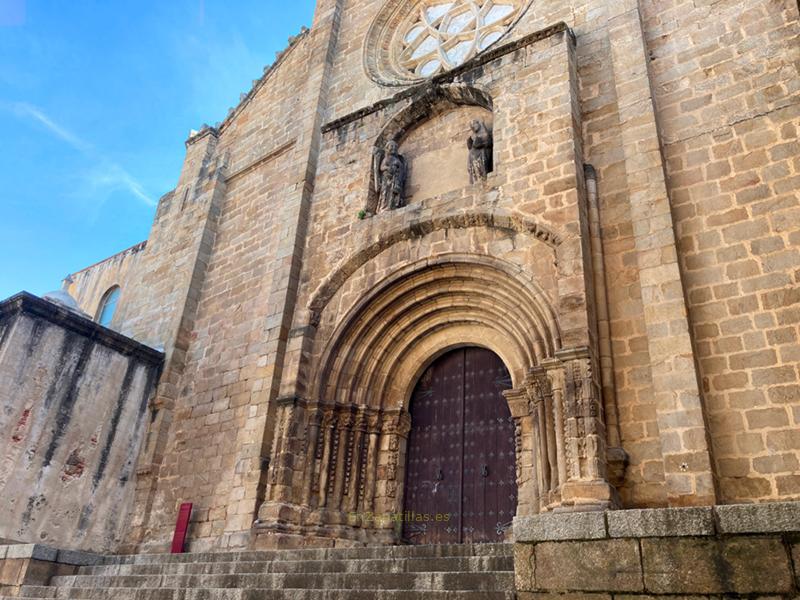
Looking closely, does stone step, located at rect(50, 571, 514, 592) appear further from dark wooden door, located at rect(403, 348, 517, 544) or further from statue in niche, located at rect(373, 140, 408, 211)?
statue in niche, located at rect(373, 140, 408, 211)

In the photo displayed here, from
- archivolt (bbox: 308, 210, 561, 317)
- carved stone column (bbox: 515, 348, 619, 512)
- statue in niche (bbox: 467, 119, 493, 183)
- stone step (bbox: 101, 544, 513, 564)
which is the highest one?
statue in niche (bbox: 467, 119, 493, 183)

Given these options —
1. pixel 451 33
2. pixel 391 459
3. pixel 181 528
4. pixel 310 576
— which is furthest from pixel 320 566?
pixel 451 33

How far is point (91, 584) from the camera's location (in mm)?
6715

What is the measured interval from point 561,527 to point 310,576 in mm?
2452

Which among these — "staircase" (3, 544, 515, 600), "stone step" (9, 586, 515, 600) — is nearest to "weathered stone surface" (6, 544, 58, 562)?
"staircase" (3, 544, 515, 600)

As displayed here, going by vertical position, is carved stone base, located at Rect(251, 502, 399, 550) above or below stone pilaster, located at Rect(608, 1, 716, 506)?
below

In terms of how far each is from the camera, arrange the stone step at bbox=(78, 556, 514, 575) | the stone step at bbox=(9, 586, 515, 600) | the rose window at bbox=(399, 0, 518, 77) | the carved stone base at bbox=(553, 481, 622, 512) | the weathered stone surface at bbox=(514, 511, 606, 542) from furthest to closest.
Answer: the rose window at bbox=(399, 0, 518, 77)
the carved stone base at bbox=(553, 481, 622, 512)
the stone step at bbox=(78, 556, 514, 575)
the stone step at bbox=(9, 586, 515, 600)
the weathered stone surface at bbox=(514, 511, 606, 542)

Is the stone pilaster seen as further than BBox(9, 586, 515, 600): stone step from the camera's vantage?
Yes

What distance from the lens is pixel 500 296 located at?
752 centimetres

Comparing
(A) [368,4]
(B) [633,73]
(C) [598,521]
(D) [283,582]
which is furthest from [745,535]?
(A) [368,4]

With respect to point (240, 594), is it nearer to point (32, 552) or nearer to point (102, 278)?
point (32, 552)

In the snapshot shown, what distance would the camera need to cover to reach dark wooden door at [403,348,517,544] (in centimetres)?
721

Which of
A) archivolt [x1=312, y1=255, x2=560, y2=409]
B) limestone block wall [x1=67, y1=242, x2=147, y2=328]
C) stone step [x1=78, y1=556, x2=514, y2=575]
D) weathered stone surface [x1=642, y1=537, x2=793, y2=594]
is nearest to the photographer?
weathered stone surface [x1=642, y1=537, x2=793, y2=594]

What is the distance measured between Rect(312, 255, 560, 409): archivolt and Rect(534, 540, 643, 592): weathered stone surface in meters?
3.82
